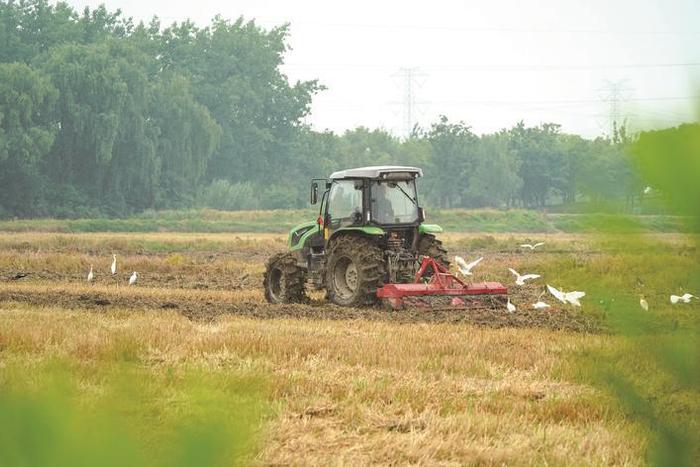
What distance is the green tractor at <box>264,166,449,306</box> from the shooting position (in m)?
15.8

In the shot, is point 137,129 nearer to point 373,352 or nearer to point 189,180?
point 189,180

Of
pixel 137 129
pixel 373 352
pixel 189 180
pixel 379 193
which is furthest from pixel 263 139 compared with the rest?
pixel 373 352

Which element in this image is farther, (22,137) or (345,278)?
(22,137)

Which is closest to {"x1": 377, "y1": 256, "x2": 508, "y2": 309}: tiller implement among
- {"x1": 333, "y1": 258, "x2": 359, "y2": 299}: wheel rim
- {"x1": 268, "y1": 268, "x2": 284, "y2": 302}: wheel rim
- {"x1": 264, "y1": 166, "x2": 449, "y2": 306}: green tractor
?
{"x1": 264, "y1": 166, "x2": 449, "y2": 306}: green tractor

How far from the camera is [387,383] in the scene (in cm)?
857

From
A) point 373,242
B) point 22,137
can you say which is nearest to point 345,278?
point 373,242

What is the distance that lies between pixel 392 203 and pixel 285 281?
7.34 ft

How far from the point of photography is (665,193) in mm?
1116

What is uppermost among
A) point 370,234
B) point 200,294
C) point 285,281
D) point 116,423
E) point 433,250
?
point 116,423

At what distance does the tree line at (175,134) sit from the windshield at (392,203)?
32476mm

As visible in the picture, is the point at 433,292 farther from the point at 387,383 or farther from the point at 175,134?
the point at 175,134

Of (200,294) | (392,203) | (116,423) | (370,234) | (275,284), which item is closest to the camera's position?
(116,423)

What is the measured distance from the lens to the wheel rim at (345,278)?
1631 centimetres

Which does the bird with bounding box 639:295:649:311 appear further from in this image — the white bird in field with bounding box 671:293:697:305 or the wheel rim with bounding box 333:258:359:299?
the wheel rim with bounding box 333:258:359:299
